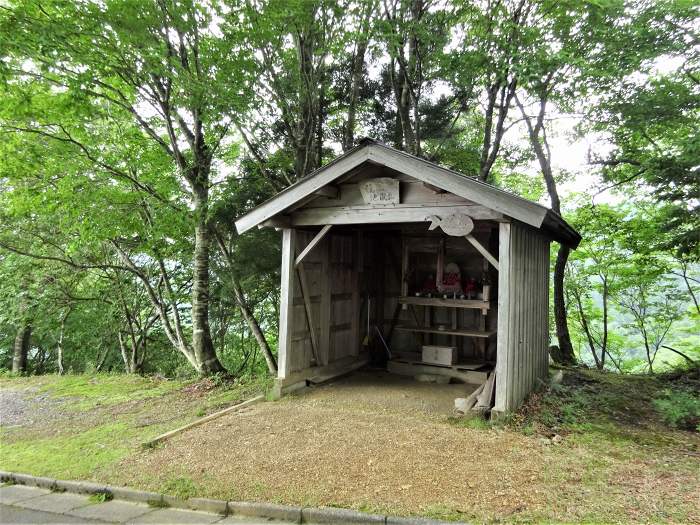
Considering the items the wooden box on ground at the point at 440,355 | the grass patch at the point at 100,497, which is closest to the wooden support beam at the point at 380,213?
the wooden box on ground at the point at 440,355

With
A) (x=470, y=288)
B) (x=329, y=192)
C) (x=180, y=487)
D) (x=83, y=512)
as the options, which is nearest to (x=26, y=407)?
(x=83, y=512)

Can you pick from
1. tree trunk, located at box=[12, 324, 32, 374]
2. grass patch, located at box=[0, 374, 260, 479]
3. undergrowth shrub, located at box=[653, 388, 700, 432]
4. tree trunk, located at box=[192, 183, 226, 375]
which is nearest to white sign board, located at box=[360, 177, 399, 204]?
grass patch, located at box=[0, 374, 260, 479]

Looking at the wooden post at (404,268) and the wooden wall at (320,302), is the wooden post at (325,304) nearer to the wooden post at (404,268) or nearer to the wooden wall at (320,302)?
the wooden wall at (320,302)

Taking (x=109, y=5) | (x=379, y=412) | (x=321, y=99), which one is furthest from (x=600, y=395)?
(x=109, y=5)

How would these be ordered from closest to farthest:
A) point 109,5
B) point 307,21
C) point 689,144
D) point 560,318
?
point 689,144
point 109,5
point 307,21
point 560,318

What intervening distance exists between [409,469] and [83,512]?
2.93 m

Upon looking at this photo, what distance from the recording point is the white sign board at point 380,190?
6.23 meters

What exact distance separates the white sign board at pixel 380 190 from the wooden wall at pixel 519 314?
1.61 metres

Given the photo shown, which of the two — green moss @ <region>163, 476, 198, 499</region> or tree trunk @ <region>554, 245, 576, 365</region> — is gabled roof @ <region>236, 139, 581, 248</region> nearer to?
green moss @ <region>163, 476, 198, 499</region>

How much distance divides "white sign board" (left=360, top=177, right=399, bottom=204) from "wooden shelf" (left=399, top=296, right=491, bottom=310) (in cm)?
248

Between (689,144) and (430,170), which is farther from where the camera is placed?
(689,144)

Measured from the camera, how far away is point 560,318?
10.9 meters

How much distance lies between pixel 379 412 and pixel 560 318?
7.15 m

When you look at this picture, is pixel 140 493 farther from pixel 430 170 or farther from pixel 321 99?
pixel 321 99
